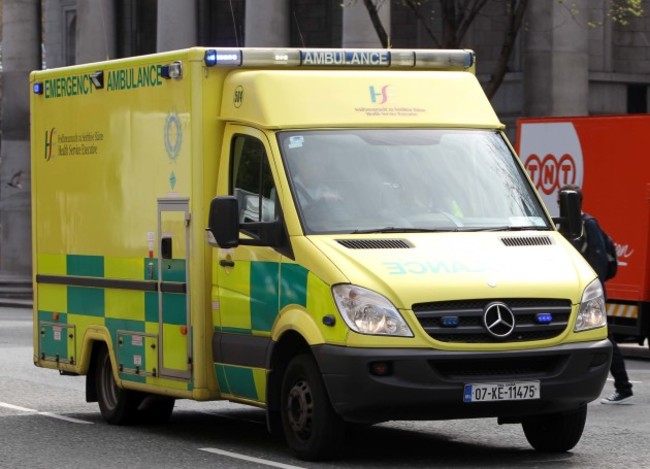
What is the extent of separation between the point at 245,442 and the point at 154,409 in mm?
1528

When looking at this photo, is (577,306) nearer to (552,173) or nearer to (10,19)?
(552,173)

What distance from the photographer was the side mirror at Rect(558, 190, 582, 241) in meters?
11.6

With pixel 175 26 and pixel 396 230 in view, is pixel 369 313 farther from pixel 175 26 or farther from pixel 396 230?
pixel 175 26

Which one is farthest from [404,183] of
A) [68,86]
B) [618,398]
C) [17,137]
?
[17,137]

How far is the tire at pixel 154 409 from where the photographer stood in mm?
13281

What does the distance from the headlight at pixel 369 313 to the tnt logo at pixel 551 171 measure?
11.5 meters

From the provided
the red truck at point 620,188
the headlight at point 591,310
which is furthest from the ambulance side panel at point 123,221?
the red truck at point 620,188

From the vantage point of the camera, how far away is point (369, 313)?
10.1 metres

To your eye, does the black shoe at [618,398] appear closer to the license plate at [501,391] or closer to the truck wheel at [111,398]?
the truck wheel at [111,398]

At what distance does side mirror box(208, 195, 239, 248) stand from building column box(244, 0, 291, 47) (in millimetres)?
22544

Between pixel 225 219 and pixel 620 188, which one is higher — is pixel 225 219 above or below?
below

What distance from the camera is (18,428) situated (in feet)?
42.9

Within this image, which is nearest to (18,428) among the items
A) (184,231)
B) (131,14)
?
(184,231)

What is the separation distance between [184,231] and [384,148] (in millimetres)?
1541
